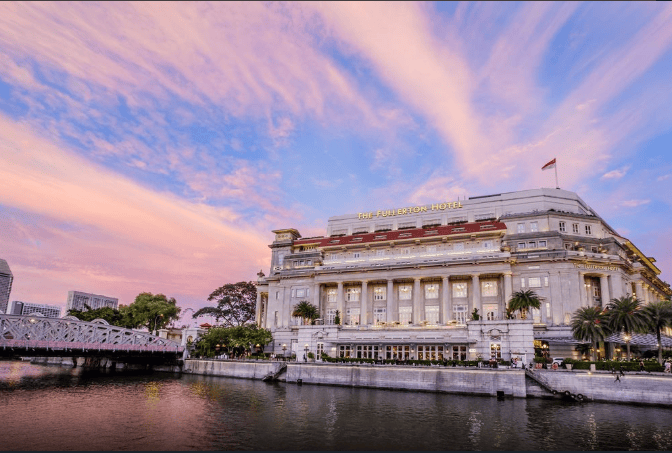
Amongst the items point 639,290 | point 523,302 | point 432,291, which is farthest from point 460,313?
point 639,290

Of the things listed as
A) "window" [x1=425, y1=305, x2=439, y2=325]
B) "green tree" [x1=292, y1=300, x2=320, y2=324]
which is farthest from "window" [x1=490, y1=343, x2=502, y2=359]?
"green tree" [x1=292, y1=300, x2=320, y2=324]

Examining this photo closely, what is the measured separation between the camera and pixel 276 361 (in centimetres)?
8844

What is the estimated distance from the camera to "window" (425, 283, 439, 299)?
338 ft

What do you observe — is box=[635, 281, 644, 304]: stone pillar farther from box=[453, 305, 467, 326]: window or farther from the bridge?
the bridge

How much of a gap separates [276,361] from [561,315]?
2219 inches

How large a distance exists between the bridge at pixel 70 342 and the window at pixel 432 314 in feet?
188

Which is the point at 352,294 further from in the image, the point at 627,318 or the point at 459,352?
the point at 627,318

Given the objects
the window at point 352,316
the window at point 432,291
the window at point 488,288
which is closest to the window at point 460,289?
the window at point 488,288

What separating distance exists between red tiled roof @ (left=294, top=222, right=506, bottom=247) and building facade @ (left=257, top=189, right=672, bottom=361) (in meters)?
0.30

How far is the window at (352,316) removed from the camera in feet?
358

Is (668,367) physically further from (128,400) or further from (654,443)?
(128,400)

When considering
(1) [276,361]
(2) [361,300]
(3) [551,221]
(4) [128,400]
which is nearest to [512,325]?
(3) [551,221]

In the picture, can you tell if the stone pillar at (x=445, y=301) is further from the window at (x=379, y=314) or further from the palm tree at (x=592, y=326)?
the palm tree at (x=592, y=326)

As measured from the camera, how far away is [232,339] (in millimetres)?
101812
